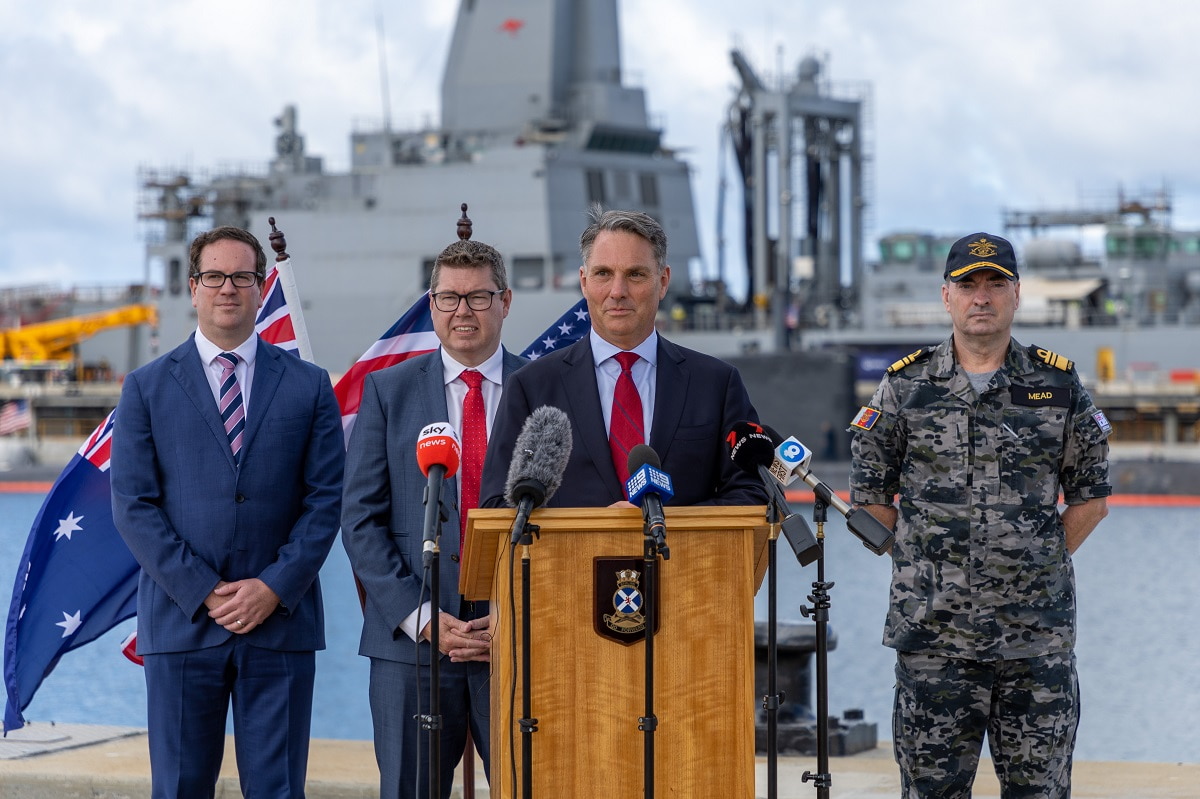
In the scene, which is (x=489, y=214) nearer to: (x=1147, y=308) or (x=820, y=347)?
(x=820, y=347)

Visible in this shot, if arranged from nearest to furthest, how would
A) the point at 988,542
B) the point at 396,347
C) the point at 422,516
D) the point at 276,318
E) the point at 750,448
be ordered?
the point at 750,448 → the point at 988,542 → the point at 422,516 → the point at 396,347 → the point at 276,318

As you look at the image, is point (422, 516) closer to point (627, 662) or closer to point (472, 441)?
point (472, 441)

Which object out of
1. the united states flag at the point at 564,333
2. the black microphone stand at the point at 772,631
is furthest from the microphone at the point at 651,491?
the united states flag at the point at 564,333

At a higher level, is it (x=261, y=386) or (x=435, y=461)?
(x=261, y=386)

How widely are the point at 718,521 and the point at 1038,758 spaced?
119 cm

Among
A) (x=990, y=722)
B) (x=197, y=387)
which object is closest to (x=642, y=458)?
(x=990, y=722)

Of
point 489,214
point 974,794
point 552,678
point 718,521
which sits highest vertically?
point 489,214

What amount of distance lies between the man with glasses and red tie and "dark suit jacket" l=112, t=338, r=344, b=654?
188 millimetres

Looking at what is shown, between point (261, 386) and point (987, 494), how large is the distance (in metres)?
1.99

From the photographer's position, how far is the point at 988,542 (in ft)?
13.3

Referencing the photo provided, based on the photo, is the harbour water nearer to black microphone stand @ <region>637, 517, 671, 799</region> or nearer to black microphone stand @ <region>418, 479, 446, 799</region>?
black microphone stand @ <region>418, 479, 446, 799</region>

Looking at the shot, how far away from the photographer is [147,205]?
5072cm

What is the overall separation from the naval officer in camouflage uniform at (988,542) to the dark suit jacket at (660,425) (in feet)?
1.47

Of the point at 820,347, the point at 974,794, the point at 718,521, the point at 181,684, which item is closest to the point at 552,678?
the point at 718,521
